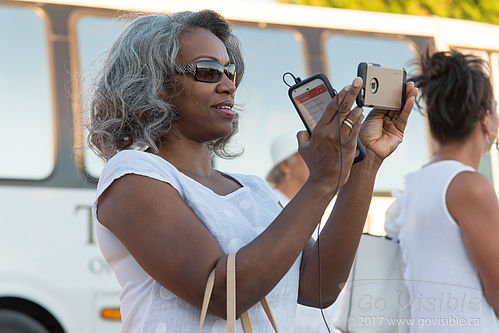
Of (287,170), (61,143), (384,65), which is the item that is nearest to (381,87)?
(287,170)

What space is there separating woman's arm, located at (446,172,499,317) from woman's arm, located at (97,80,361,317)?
106cm

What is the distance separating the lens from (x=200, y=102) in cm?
201

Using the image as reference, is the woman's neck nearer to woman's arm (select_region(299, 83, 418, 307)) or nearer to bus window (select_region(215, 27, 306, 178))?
woman's arm (select_region(299, 83, 418, 307))

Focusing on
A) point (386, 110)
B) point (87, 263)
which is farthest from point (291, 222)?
point (87, 263)

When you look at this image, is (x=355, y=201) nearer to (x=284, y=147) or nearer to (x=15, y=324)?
(x=284, y=147)

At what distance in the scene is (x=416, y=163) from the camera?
636 centimetres

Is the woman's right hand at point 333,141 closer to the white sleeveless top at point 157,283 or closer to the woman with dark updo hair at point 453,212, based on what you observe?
the white sleeveless top at point 157,283

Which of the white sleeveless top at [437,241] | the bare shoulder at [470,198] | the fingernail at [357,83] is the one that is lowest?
the white sleeveless top at [437,241]

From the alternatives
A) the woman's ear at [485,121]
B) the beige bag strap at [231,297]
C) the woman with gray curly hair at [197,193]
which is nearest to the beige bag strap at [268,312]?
the woman with gray curly hair at [197,193]

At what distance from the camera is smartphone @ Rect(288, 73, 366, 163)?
1808 millimetres

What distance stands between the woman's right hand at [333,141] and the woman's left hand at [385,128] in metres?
0.25

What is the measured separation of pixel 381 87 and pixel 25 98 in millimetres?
3939

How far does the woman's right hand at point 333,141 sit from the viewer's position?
1.66 meters

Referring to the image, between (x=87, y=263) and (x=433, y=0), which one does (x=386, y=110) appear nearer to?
(x=87, y=263)
